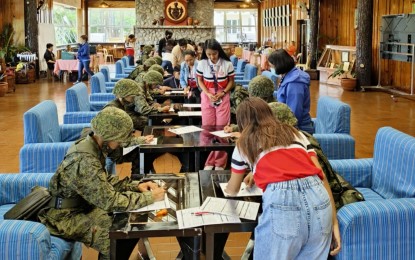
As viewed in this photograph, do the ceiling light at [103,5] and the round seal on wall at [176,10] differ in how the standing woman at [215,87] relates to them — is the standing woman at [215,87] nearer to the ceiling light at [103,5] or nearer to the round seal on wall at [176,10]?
the round seal on wall at [176,10]

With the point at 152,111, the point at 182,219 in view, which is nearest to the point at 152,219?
the point at 182,219

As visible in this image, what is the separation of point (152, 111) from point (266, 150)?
3.36m

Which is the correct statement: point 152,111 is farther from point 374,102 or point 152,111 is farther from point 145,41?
point 145,41

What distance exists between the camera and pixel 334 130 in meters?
4.88

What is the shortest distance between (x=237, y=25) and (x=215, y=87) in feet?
78.4

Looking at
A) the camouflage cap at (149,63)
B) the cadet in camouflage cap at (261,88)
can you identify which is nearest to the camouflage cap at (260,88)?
the cadet in camouflage cap at (261,88)

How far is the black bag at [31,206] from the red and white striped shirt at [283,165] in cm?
113

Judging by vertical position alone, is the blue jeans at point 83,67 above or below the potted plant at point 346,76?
above

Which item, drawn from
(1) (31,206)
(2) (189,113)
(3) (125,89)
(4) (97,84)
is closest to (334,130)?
(2) (189,113)

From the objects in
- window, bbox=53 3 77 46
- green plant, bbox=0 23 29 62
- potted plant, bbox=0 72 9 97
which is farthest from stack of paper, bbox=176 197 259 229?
window, bbox=53 3 77 46

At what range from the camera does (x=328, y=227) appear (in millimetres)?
2354

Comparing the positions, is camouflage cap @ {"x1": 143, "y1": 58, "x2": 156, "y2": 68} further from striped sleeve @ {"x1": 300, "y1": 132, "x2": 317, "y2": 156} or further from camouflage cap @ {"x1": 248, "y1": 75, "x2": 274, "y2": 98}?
striped sleeve @ {"x1": 300, "y1": 132, "x2": 317, "y2": 156}

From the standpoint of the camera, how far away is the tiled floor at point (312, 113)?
409 centimetres

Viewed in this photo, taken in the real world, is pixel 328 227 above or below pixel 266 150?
below
